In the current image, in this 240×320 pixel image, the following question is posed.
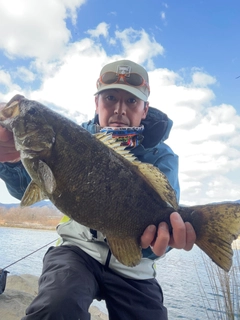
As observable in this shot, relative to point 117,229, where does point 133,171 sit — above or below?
above

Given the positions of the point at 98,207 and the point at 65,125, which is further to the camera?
the point at 65,125

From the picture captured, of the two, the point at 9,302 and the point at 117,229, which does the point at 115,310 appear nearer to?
the point at 117,229

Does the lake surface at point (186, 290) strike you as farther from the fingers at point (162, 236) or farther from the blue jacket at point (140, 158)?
the fingers at point (162, 236)

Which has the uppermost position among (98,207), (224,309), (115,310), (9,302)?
(98,207)

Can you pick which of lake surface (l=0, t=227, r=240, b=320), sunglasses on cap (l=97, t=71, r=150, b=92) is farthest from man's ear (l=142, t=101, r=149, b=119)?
lake surface (l=0, t=227, r=240, b=320)

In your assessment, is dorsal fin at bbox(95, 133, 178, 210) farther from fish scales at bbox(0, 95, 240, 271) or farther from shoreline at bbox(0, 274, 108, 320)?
shoreline at bbox(0, 274, 108, 320)

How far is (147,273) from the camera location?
3.94 metres

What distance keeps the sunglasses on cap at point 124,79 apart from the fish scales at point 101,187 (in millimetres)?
1749

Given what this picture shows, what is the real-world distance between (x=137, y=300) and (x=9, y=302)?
3.27m

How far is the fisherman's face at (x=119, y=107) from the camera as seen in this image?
14.0 ft

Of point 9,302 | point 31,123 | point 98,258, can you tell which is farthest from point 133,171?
point 9,302

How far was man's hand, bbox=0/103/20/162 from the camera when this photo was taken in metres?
2.88

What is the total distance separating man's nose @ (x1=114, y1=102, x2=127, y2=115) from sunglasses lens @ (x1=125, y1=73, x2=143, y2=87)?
344 millimetres

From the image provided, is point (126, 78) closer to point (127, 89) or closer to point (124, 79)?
point (124, 79)
